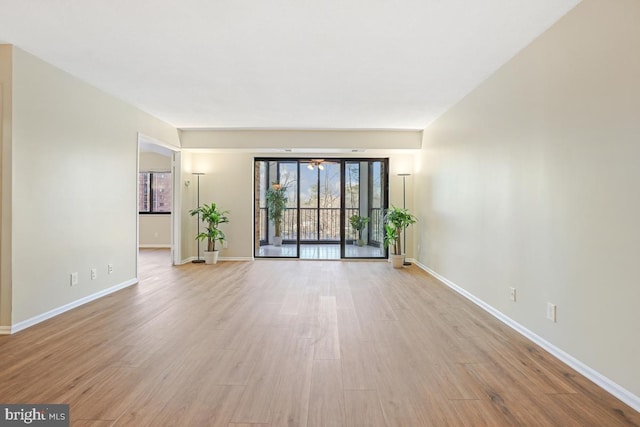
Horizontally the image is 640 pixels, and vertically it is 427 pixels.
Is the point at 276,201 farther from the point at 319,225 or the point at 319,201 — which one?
the point at 319,225

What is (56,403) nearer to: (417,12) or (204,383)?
(204,383)

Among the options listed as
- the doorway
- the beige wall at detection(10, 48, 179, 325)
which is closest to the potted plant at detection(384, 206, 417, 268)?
the doorway

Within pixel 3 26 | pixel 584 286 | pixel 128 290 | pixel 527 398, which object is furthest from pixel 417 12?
pixel 128 290

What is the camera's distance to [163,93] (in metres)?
4.43

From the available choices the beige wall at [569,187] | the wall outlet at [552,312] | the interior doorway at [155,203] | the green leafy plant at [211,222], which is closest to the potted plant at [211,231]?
the green leafy plant at [211,222]

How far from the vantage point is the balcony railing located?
7.51 m

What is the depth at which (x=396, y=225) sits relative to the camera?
662 centimetres

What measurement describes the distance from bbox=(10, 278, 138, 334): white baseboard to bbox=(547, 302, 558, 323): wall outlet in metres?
4.56

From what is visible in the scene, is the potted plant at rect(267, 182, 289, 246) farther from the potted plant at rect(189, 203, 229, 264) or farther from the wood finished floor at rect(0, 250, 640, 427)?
the wood finished floor at rect(0, 250, 640, 427)

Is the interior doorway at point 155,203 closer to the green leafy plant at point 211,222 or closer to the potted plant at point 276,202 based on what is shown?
the green leafy plant at point 211,222

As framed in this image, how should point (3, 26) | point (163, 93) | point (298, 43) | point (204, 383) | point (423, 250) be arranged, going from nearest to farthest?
point (204, 383), point (3, 26), point (298, 43), point (163, 93), point (423, 250)

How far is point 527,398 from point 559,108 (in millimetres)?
2086

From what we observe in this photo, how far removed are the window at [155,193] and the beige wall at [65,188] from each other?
484cm

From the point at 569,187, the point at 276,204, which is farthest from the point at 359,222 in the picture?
the point at 569,187
